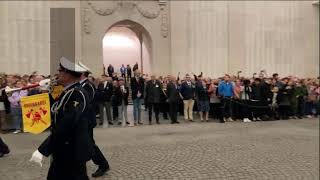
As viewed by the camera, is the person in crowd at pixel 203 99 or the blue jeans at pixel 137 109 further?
the person in crowd at pixel 203 99

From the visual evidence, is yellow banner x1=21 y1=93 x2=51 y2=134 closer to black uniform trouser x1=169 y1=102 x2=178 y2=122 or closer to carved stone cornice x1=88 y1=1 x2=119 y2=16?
black uniform trouser x1=169 y1=102 x2=178 y2=122

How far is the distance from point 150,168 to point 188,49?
15539 millimetres

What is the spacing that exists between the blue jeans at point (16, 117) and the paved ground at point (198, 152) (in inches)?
33.9

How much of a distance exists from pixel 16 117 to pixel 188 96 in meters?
6.08

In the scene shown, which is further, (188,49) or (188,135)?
(188,49)

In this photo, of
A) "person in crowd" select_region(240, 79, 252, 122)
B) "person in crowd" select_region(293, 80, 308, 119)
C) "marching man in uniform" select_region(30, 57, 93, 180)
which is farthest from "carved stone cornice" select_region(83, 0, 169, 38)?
A: "marching man in uniform" select_region(30, 57, 93, 180)

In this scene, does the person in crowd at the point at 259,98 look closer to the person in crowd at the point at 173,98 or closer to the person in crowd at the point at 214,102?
the person in crowd at the point at 214,102

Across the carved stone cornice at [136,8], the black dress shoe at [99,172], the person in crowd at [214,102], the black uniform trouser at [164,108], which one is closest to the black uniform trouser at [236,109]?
the person in crowd at [214,102]

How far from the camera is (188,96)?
17.7 metres

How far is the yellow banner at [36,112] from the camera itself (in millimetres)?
5668

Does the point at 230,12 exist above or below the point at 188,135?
above

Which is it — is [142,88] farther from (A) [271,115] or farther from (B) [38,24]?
(B) [38,24]

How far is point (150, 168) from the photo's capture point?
9156 millimetres

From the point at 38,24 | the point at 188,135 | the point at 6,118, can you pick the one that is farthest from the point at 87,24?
the point at 188,135
